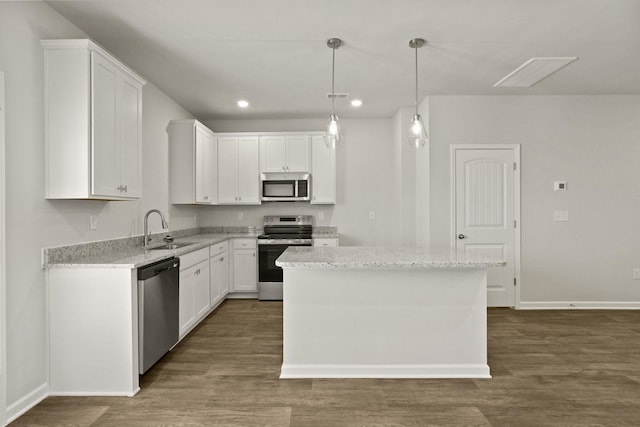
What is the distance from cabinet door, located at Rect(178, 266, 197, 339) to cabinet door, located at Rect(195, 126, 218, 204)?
4.40ft

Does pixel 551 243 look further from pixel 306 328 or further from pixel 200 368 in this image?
pixel 200 368

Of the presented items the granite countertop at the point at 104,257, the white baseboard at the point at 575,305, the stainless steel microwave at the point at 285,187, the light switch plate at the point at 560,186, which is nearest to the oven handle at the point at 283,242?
the stainless steel microwave at the point at 285,187

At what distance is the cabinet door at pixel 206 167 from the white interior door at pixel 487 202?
3.24 m

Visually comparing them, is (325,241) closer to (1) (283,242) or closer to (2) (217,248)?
(1) (283,242)

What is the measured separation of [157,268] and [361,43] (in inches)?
97.6

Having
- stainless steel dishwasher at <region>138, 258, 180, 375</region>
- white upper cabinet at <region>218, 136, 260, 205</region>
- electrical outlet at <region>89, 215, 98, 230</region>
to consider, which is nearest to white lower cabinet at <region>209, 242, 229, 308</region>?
white upper cabinet at <region>218, 136, 260, 205</region>

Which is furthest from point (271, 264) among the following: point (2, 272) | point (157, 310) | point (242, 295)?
point (2, 272)

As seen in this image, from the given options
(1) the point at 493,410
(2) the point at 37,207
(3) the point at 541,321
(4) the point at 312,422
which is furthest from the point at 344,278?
(3) the point at 541,321

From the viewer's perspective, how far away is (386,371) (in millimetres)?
2775

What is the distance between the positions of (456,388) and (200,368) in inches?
77.3

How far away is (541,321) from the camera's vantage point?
409 cm

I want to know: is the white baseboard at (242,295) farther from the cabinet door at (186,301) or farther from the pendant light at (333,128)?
the pendant light at (333,128)

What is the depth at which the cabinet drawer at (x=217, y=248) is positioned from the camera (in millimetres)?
4415

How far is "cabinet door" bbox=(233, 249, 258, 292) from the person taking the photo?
17.0ft
